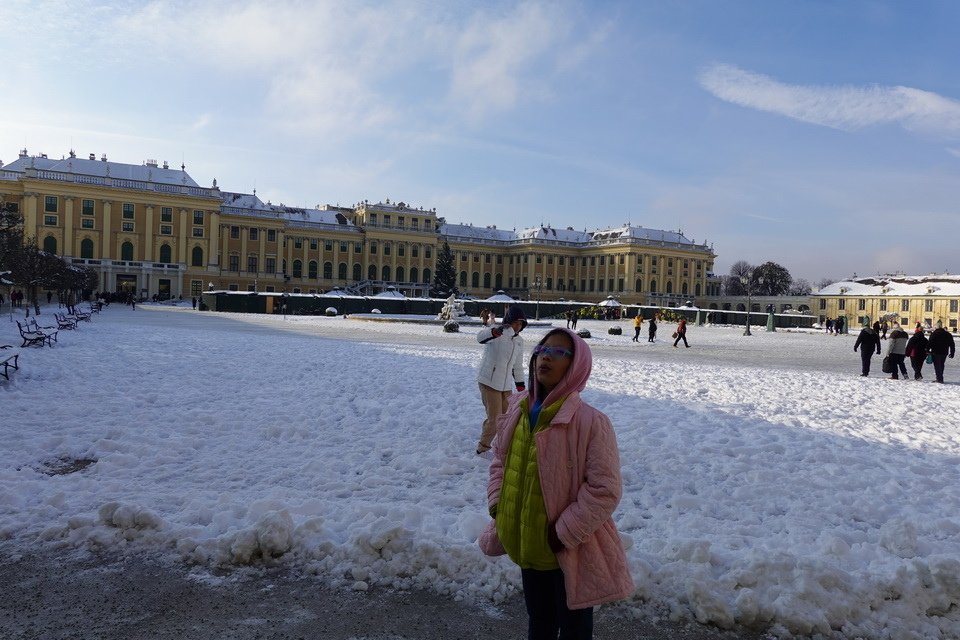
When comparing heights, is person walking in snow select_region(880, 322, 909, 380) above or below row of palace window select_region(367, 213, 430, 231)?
below

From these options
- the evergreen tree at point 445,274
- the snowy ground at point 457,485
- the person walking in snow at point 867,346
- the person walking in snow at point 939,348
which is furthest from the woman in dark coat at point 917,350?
the evergreen tree at point 445,274

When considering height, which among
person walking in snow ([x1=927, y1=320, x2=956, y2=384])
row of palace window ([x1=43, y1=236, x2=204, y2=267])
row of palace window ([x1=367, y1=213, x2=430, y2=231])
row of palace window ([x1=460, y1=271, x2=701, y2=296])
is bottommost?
person walking in snow ([x1=927, y1=320, x2=956, y2=384])

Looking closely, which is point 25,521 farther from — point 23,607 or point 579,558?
point 579,558

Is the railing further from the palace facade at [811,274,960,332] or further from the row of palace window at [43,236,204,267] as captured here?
the palace facade at [811,274,960,332]

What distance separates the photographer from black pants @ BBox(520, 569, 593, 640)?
288 cm

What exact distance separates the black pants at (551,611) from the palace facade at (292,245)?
63.3 metres

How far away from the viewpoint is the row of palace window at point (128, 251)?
216 ft

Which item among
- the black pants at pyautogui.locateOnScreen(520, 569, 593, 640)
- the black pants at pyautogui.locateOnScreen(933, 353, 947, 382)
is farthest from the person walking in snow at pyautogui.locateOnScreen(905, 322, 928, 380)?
the black pants at pyautogui.locateOnScreen(520, 569, 593, 640)

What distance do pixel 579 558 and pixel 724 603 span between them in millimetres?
1660

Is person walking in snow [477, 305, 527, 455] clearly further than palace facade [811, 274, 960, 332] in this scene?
No

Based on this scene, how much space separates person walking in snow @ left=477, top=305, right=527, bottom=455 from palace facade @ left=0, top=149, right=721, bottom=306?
194 feet

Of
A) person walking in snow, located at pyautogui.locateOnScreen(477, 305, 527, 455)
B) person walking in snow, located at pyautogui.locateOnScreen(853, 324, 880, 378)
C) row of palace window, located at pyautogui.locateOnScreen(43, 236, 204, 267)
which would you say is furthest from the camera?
row of palace window, located at pyautogui.locateOnScreen(43, 236, 204, 267)

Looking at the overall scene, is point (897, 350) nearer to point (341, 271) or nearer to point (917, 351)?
point (917, 351)

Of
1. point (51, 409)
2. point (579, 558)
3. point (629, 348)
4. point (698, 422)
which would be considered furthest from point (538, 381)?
point (629, 348)
